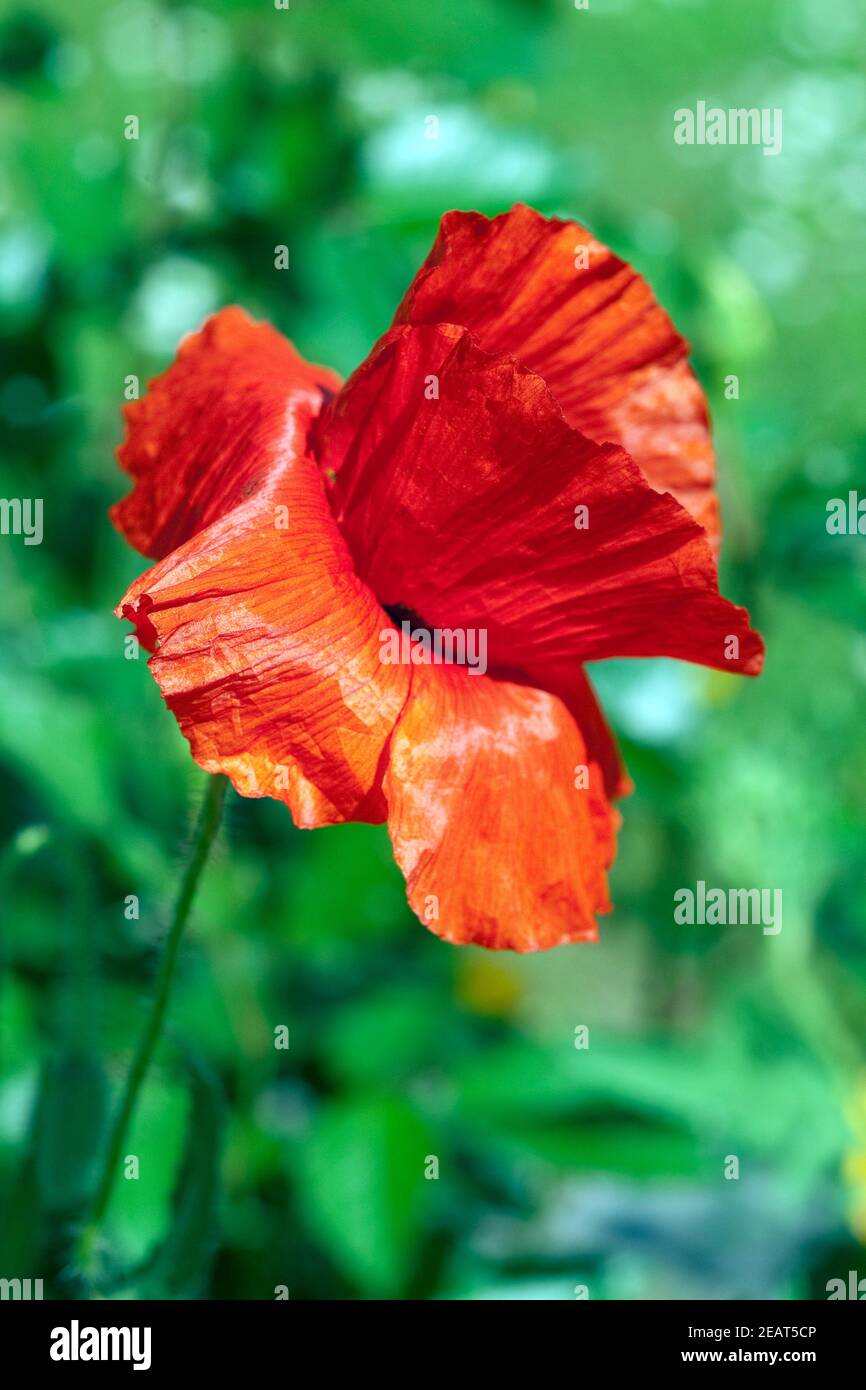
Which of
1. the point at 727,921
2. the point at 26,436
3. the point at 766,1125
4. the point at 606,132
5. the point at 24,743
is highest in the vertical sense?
the point at 606,132

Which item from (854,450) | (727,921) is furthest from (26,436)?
(727,921)

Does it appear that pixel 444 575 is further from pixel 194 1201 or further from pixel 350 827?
pixel 350 827

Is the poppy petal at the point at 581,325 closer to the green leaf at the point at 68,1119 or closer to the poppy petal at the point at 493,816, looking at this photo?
the poppy petal at the point at 493,816

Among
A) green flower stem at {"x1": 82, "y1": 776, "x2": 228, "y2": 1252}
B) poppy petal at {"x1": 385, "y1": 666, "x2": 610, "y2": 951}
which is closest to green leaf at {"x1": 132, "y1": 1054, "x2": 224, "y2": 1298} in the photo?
green flower stem at {"x1": 82, "y1": 776, "x2": 228, "y2": 1252}

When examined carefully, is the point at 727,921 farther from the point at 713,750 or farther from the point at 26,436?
the point at 26,436

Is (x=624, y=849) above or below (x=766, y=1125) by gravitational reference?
above

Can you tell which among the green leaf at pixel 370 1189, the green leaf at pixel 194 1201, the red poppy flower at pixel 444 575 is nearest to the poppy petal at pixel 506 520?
the red poppy flower at pixel 444 575
